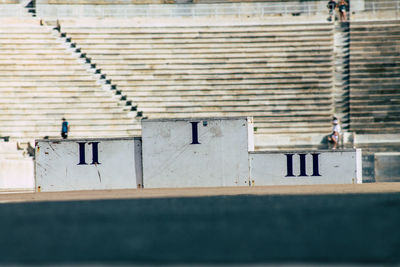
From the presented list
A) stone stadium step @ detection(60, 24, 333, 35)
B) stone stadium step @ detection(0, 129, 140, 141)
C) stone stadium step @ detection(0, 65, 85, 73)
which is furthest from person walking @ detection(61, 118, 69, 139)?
stone stadium step @ detection(60, 24, 333, 35)

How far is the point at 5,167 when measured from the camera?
22.5 meters

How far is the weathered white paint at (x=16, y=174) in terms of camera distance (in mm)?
22484

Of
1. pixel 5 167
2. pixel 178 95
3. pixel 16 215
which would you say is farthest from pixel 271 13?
pixel 16 215

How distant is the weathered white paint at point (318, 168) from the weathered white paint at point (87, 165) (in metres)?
3.29

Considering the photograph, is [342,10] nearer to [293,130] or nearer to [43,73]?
[293,130]

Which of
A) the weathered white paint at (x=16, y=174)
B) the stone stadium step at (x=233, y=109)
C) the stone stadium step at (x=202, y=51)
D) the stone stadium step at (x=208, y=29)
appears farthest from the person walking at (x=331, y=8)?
the weathered white paint at (x=16, y=174)

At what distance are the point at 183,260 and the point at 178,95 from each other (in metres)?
24.5

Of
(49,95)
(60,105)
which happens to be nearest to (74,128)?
(60,105)

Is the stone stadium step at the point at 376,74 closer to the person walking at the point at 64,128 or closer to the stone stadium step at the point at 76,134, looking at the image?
the stone stadium step at the point at 76,134

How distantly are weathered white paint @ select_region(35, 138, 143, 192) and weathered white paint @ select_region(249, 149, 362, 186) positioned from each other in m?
3.29

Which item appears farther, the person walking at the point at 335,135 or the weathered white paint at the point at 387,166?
the person walking at the point at 335,135

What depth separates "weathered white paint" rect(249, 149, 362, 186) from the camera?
68.0ft

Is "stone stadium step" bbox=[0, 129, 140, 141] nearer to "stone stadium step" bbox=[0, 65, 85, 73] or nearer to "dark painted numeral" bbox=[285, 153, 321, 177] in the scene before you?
"stone stadium step" bbox=[0, 65, 85, 73]

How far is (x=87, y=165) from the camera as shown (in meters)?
20.2
